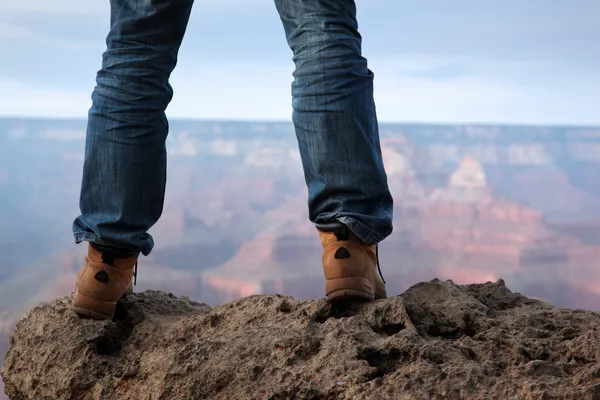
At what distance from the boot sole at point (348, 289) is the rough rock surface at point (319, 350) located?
36mm

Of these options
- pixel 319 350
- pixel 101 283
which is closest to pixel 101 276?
pixel 101 283

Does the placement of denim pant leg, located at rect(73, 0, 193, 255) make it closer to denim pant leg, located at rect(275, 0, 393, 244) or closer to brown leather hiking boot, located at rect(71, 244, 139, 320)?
brown leather hiking boot, located at rect(71, 244, 139, 320)

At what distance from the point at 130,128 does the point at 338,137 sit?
2.09ft

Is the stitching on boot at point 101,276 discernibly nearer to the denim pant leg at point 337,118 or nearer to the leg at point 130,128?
the leg at point 130,128

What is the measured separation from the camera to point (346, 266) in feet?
6.83

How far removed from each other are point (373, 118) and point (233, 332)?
714 mm

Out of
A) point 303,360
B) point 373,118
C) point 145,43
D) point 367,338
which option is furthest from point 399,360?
point 145,43

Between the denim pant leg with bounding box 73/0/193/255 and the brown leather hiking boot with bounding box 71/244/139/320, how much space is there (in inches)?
3.0

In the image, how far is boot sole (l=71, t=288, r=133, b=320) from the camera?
7.92ft

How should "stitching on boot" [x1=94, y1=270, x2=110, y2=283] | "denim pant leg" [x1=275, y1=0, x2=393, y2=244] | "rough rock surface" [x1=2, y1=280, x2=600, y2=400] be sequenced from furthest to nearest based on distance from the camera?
1. "stitching on boot" [x1=94, y1=270, x2=110, y2=283]
2. "denim pant leg" [x1=275, y1=0, x2=393, y2=244]
3. "rough rock surface" [x1=2, y1=280, x2=600, y2=400]

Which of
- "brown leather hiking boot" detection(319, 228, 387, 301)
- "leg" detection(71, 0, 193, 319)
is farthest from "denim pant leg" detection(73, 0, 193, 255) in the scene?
"brown leather hiking boot" detection(319, 228, 387, 301)

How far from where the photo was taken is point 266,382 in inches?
76.6

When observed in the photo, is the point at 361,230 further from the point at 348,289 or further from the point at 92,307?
the point at 92,307

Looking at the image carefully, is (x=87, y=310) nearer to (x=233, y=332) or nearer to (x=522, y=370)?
(x=233, y=332)
